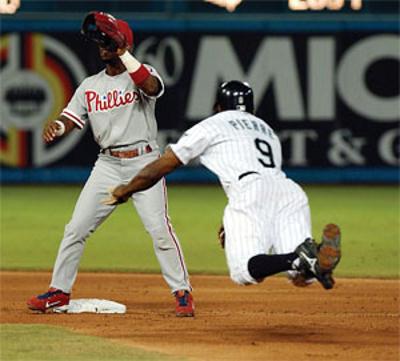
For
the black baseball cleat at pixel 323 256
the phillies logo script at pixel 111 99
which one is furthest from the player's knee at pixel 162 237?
the black baseball cleat at pixel 323 256

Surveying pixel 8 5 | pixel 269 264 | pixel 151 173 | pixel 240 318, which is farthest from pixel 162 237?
pixel 8 5

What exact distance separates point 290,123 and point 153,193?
11637 mm

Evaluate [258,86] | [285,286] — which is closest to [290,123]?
[258,86]

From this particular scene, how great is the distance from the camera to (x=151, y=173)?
739 cm

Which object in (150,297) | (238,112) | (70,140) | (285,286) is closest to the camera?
(238,112)

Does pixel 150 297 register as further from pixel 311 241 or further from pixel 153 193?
pixel 311 241

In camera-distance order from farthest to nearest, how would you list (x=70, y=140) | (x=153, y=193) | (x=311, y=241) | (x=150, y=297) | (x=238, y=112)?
(x=70, y=140), (x=150, y=297), (x=153, y=193), (x=238, y=112), (x=311, y=241)

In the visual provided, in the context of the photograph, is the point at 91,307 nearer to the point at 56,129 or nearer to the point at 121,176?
the point at 121,176

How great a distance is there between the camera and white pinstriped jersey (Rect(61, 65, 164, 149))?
8547mm

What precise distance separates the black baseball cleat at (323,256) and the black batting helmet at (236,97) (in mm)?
1044

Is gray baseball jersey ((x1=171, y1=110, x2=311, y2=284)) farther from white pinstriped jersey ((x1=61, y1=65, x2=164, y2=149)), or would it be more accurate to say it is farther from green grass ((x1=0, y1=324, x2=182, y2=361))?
white pinstriped jersey ((x1=61, y1=65, x2=164, y2=149))

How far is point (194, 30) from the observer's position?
66.2ft

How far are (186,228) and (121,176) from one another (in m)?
6.26

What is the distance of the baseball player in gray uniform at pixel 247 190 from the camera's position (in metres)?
7.25
